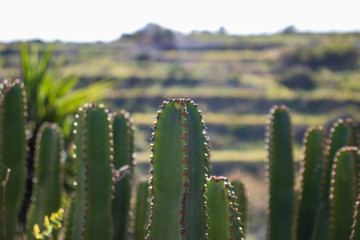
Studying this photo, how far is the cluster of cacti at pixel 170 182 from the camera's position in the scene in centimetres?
203

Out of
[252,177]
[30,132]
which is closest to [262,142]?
[252,177]

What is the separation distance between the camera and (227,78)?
33.6m

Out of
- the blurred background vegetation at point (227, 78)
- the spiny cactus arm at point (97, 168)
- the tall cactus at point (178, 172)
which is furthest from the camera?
the blurred background vegetation at point (227, 78)

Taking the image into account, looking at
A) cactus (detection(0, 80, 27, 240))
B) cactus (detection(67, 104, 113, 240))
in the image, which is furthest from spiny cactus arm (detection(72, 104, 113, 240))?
cactus (detection(0, 80, 27, 240))

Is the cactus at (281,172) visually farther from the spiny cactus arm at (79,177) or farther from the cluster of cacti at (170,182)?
the spiny cactus arm at (79,177)

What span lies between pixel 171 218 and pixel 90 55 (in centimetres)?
3710

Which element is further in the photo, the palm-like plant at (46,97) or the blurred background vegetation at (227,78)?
the blurred background vegetation at (227,78)

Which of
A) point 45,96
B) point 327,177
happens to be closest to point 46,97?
point 45,96

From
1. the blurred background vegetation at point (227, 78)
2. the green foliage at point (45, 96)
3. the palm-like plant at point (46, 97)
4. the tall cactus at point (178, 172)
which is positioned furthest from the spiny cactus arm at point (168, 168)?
the blurred background vegetation at point (227, 78)

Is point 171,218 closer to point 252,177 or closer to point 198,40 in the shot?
point 252,177

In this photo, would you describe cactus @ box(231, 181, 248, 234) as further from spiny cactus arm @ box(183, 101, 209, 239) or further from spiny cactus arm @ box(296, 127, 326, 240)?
spiny cactus arm @ box(183, 101, 209, 239)

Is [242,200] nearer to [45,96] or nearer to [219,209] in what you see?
[219,209]

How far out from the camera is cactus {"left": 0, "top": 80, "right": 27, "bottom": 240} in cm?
302

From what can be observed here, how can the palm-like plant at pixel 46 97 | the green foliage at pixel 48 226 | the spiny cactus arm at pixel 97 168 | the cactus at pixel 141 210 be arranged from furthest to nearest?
1. the palm-like plant at pixel 46 97
2. the cactus at pixel 141 210
3. the spiny cactus arm at pixel 97 168
4. the green foliage at pixel 48 226
